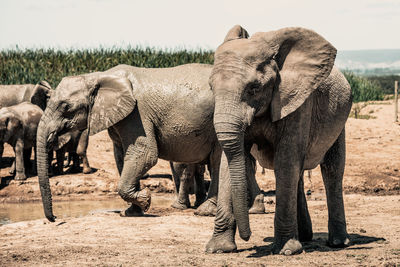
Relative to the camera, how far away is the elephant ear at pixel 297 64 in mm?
7348

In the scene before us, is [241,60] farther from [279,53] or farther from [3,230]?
[3,230]

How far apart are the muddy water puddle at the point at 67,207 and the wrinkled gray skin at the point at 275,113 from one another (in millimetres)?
5568

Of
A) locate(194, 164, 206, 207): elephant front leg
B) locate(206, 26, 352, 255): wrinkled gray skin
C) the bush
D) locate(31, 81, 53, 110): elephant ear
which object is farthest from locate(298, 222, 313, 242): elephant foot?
the bush

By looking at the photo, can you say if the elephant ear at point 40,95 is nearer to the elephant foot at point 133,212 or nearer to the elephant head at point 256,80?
the elephant foot at point 133,212

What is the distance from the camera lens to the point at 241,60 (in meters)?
7.02

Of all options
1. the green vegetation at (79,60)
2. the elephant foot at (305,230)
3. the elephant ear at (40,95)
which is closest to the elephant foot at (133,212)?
the elephant foot at (305,230)

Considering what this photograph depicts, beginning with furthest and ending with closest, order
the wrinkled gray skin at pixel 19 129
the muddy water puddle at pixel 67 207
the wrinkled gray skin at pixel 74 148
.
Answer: the wrinkled gray skin at pixel 74 148 < the wrinkled gray skin at pixel 19 129 < the muddy water puddle at pixel 67 207

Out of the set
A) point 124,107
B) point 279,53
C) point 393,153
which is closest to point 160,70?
point 124,107

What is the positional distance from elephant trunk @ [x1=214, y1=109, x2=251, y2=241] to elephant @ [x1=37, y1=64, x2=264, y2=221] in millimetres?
3899

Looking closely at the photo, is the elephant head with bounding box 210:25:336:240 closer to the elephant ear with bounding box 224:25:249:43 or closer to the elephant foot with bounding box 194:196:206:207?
the elephant ear with bounding box 224:25:249:43

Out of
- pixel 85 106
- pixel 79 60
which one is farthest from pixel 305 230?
pixel 79 60

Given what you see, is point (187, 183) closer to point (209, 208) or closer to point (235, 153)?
point (209, 208)

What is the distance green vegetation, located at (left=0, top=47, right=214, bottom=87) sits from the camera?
94.6 ft

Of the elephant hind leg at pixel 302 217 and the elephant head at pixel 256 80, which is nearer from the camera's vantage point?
the elephant head at pixel 256 80
